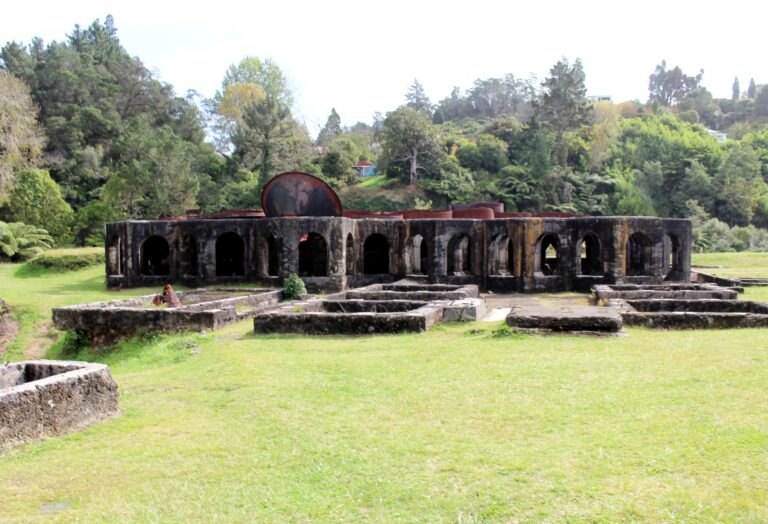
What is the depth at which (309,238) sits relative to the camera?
2398 centimetres

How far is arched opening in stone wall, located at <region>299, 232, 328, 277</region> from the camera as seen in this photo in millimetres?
23797

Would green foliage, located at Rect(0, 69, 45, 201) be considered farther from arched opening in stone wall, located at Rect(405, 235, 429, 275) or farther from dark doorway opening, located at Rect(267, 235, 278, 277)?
arched opening in stone wall, located at Rect(405, 235, 429, 275)

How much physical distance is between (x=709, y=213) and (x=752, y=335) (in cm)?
4823

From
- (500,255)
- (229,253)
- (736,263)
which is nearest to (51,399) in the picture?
(229,253)

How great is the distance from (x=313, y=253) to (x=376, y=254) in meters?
2.15

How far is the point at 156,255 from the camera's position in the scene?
24.6 metres

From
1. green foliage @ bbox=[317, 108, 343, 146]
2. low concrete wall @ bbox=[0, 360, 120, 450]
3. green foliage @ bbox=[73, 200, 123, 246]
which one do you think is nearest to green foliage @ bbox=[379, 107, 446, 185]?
green foliage @ bbox=[317, 108, 343, 146]

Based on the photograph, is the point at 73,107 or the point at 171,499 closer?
the point at 171,499

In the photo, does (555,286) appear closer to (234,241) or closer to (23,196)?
(234,241)

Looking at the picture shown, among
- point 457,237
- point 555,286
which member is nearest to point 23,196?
point 457,237

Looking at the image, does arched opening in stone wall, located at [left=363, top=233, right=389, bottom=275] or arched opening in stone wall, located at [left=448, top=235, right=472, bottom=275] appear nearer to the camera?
arched opening in stone wall, located at [left=448, top=235, right=472, bottom=275]

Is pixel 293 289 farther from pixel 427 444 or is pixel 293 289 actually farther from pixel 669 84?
pixel 669 84

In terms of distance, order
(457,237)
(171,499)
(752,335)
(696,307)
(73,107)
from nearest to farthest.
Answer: (171,499) < (752,335) < (696,307) < (457,237) < (73,107)

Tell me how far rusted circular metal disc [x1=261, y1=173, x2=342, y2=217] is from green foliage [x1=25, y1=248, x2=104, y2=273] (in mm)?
7791
